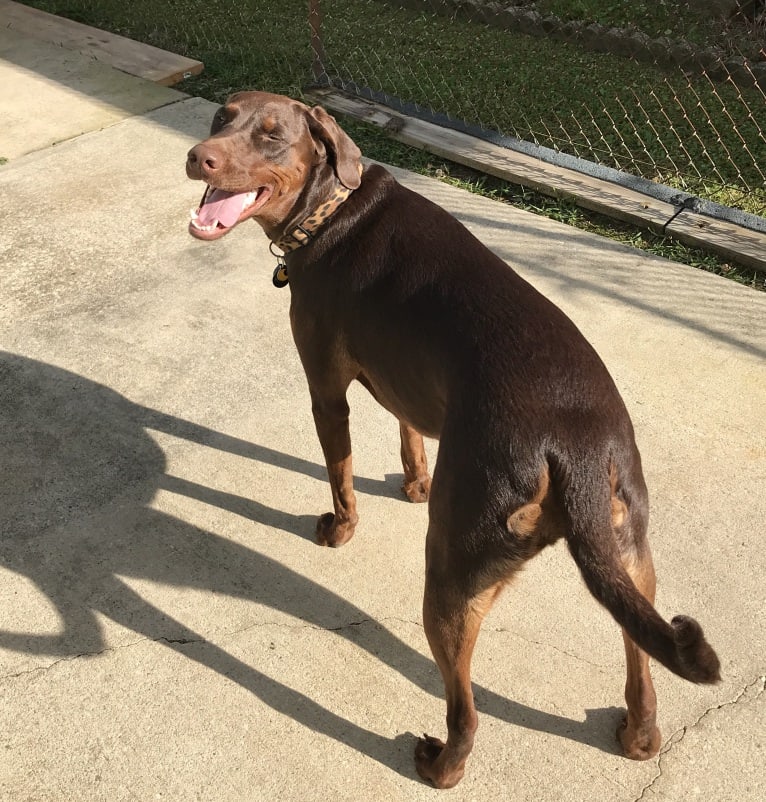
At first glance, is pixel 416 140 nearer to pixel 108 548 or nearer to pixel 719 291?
pixel 719 291

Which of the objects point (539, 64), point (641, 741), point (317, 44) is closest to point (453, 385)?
point (641, 741)

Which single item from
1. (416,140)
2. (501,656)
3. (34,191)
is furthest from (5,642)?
(416,140)

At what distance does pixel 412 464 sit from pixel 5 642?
148 cm

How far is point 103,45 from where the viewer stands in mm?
7289

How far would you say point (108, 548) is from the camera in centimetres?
320

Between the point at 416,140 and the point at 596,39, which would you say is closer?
the point at 416,140

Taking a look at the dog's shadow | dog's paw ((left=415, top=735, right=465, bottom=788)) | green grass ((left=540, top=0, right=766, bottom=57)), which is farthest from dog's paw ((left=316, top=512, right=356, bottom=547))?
green grass ((left=540, top=0, right=766, bottom=57))

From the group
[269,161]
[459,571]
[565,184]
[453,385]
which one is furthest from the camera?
[565,184]

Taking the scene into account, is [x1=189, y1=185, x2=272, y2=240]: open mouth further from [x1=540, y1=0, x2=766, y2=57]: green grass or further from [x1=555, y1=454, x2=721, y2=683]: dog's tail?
[x1=540, y1=0, x2=766, y2=57]: green grass

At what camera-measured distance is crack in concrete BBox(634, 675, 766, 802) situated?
8.07 ft

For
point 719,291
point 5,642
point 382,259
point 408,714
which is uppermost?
point 382,259

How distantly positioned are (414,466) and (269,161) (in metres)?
1.23

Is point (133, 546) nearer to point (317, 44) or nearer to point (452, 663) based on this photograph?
point (452, 663)

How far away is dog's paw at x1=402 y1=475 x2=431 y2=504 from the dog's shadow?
105 mm
